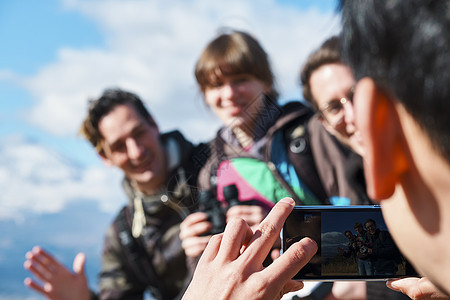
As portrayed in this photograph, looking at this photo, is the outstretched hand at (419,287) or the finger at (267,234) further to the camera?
the outstretched hand at (419,287)

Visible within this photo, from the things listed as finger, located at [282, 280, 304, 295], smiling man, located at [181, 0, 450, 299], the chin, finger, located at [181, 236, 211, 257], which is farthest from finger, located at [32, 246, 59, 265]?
smiling man, located at [181, 0, 450, 299]

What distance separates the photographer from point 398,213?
935 mm

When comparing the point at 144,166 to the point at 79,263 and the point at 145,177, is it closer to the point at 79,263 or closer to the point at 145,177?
the point at 145,177

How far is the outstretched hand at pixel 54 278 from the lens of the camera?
11.3 feet

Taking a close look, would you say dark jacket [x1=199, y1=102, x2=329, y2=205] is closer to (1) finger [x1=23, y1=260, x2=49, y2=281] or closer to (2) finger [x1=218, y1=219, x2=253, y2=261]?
(2) finger [x1=218, y1=219, x2=253, y2=261]

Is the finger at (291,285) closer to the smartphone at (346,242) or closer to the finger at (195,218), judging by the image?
the smartphone at (346,242)

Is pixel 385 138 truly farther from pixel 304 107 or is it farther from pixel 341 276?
pixel 304 107

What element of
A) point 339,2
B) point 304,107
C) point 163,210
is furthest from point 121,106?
point 339,2

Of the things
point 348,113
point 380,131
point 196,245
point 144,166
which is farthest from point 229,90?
point 380,131

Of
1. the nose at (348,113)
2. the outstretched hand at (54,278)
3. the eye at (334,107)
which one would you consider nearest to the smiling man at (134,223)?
the outstretched hand at (54,278)

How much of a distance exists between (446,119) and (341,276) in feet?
2.37

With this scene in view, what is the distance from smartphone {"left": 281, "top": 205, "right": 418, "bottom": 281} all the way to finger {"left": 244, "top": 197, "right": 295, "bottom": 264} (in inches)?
4.6

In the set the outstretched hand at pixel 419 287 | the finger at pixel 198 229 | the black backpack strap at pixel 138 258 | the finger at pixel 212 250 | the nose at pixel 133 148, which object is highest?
the nose at pixel 133 148

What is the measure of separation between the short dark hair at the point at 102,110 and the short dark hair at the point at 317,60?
5.39 feet
